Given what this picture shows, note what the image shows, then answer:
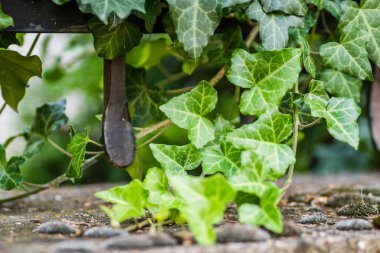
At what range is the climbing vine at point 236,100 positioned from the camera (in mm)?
736

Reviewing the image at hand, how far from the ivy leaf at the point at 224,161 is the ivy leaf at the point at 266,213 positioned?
0.39 ft

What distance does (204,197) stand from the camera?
0.68m

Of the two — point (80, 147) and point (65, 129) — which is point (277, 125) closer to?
point (80, 147)

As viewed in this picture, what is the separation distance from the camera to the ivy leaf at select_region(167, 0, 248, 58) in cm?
87

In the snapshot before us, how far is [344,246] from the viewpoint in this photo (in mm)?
698

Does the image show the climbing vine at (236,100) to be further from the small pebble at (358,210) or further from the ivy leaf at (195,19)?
the small pebble at (358,210)

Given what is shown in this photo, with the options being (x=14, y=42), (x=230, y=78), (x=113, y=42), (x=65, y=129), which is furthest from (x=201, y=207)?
(x=65, y=129)

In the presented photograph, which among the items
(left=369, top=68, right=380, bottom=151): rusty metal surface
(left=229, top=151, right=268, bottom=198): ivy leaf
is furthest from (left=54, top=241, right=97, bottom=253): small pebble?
(left=369, top=68, right=380, bottom=151): rusty metal surface

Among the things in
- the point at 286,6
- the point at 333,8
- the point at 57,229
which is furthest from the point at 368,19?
the point at 57,229

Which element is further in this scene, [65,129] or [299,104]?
[65,129]

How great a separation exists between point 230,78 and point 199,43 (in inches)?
2.9

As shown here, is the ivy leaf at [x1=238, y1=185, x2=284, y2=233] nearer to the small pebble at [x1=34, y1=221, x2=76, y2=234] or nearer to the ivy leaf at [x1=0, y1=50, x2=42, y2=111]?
the small pebble at [x1=34, y1=221, x2=76, y2=234]

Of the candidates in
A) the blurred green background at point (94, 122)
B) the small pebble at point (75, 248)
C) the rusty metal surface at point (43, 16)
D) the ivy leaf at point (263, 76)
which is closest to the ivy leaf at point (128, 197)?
the small pebble at point (75, 248)

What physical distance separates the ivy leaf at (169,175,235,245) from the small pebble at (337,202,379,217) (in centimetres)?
38
